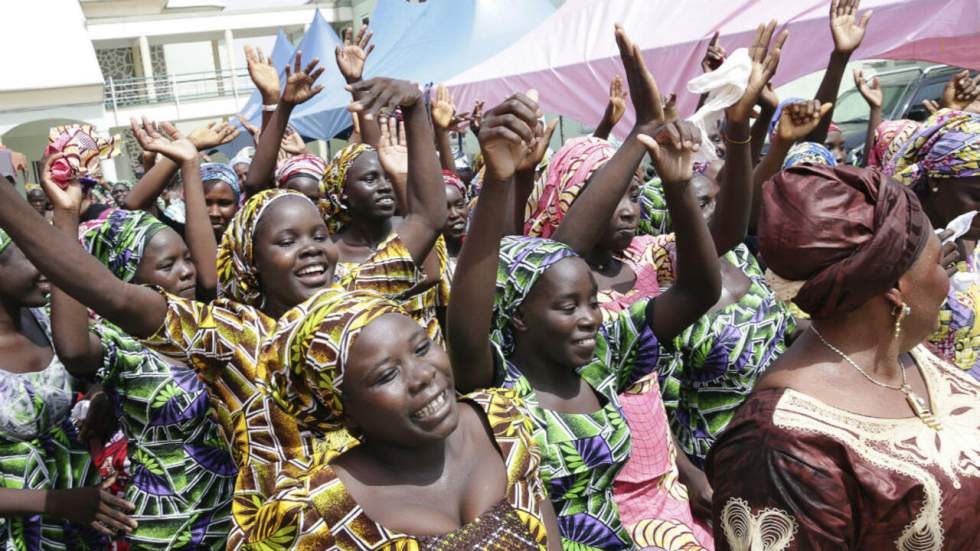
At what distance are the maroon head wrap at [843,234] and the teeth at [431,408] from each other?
82cm

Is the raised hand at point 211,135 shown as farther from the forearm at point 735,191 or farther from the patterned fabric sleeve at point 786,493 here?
the patterned fabric sleeve at point 786,493

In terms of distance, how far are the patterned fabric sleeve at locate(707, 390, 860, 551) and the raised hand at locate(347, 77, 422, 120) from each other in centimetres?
162

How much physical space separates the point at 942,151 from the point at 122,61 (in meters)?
34.9

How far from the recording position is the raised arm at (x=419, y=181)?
10.2 feet

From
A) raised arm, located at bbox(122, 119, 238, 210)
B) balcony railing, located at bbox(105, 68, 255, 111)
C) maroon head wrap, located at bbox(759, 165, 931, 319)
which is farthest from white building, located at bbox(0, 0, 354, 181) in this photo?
maroon head wrap, located at bbox(759, 165, 931, 319)

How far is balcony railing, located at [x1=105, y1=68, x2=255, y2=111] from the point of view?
2980cm

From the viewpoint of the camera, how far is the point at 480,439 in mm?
2271

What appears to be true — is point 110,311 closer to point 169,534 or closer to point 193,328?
point 193,328

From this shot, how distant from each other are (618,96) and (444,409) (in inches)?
128

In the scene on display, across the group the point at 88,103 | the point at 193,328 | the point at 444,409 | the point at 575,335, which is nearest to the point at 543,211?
the point at 575,335

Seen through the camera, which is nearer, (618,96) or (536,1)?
(618,96)

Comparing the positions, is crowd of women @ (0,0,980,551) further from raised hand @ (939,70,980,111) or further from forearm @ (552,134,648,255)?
raised hand @ (939,70,980,111)

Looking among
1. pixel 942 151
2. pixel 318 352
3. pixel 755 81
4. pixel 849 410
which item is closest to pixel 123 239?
pixel 318 352

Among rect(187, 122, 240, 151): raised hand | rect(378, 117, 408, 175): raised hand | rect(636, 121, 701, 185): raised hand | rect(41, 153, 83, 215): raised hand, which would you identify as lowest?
rect(187, 122, 240, 151): raised hand
